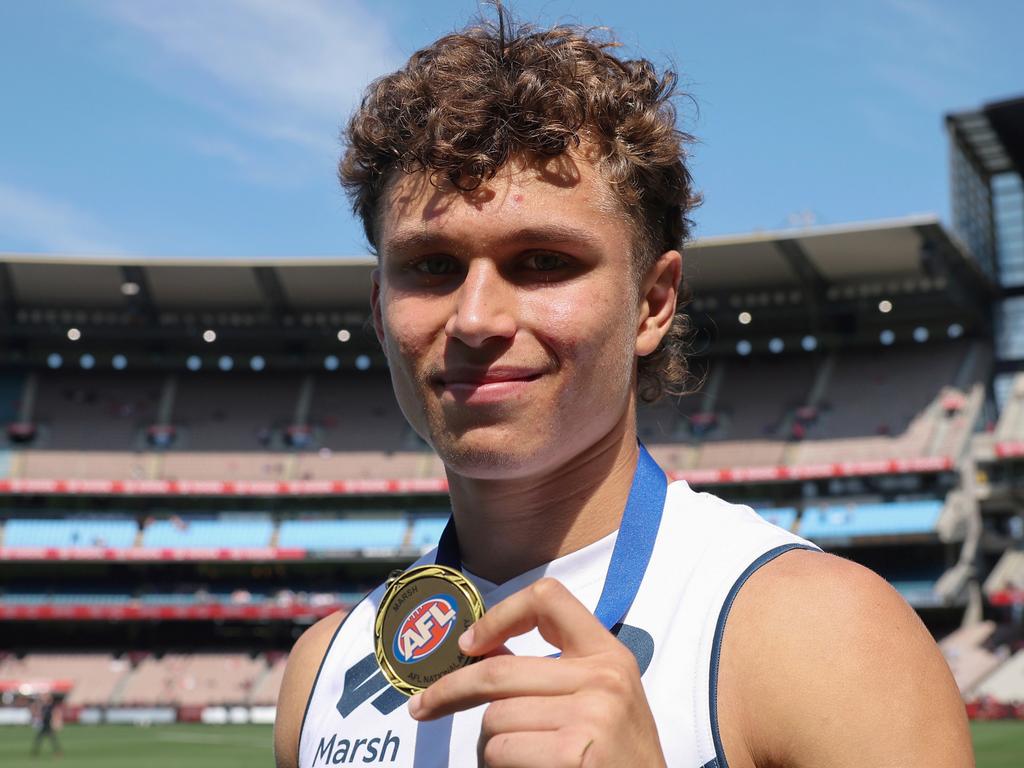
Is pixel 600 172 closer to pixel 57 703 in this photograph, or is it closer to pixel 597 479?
pixel 597 479

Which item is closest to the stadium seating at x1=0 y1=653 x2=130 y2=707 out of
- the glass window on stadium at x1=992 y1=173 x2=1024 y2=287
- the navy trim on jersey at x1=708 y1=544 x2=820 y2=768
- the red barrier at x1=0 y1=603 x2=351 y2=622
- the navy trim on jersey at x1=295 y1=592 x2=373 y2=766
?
the red barrier at x1=0 y1=603 x2=351 y2=622

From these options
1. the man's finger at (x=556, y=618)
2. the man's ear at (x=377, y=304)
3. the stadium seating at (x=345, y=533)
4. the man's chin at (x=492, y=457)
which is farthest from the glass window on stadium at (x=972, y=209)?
Answer: the man's finger at (x=556, y=618)

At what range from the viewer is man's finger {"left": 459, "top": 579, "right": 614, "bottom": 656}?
4.99ft

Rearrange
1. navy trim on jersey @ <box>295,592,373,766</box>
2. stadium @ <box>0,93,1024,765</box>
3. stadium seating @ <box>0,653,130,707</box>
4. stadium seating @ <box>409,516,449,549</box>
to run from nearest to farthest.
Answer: navy trim on jersey @ <box>295,592,373,766</box> < stadium @ <box>0,93,1024,765</box> < stadium seating @ <box>0,653,130,707</box> < stadium seating @ <box>409,516,449,549</box>

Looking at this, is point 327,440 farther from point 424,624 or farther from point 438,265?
point 424,624

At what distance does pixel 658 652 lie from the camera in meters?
1.96

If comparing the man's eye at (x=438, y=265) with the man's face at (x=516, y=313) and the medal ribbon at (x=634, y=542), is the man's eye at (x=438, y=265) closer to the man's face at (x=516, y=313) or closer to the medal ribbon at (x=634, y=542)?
the man's face at (x=516, y=313)

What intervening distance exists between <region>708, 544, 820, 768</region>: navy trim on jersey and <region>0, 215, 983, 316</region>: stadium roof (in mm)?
35081

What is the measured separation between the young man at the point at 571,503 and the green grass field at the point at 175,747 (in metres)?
18.3

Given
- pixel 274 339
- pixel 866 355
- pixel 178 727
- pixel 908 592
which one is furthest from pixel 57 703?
pixel 866 355

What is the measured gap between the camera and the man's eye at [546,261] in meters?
2.04

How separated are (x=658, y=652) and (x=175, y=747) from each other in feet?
93.6

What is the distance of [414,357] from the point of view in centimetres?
217

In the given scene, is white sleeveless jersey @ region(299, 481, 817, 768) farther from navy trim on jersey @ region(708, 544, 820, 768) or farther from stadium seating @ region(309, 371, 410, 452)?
stadium seating @ region(309, 371, 410, 452)
